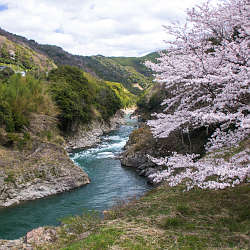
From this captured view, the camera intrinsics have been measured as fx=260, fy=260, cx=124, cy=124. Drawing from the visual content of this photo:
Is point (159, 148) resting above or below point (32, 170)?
above

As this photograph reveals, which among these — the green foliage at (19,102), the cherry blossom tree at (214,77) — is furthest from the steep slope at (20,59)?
the cherry blossom tree at (214,77)

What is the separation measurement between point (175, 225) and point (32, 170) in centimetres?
1168

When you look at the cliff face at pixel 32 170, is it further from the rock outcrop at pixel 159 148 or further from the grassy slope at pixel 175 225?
the grassy slope at pixel 175 225

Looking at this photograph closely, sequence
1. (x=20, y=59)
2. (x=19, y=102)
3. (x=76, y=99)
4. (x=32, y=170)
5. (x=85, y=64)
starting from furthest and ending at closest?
(x=85, y=64) → (x=20, y=59) → (x=76, y=99) → (x=19, y=102) → (x=32, y=170)

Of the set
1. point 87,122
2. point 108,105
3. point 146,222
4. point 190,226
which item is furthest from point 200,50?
point 108,105

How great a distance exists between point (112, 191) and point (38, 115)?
12342mm

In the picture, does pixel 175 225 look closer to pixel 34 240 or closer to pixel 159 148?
pixel 34 240

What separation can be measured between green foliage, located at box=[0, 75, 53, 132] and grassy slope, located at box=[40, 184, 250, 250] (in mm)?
12797

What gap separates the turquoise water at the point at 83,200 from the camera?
12.1m

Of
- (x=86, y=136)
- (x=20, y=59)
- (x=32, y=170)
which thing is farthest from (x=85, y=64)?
(x=32, y=170)

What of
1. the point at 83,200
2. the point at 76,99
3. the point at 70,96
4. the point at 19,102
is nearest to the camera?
the point at 83,200

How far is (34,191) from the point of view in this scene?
1563 centimetres

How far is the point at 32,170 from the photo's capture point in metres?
16.5

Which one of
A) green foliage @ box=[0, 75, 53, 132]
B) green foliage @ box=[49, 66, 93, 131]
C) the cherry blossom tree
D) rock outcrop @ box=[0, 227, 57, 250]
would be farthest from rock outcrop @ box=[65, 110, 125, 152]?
the cherry blossom tree
